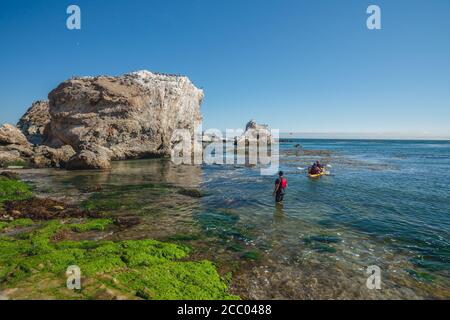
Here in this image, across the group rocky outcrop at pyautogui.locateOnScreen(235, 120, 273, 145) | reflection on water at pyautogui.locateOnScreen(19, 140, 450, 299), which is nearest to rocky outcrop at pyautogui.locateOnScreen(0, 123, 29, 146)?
reflection on water at pyautogui.locateOnScreen(19, 140, 450, 299)

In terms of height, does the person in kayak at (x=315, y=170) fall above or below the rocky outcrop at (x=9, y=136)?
below

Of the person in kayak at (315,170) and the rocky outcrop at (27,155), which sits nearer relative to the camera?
the person in kayak at (315,170)

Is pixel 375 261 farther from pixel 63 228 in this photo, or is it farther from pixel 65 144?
Result: pixel 65 144

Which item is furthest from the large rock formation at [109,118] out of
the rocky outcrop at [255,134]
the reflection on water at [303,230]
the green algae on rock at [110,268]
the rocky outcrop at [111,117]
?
the rocky outcrop at [255,134]

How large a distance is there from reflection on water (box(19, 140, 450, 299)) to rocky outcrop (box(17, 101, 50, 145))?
2589 inches

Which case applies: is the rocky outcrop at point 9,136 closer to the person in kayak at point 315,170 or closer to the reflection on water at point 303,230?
the reflection on water at point 303,230

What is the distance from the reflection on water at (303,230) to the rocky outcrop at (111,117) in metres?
23.1

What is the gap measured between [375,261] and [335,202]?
941cm

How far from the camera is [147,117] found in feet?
167

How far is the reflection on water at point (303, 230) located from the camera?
8156mm

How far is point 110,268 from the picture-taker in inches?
310

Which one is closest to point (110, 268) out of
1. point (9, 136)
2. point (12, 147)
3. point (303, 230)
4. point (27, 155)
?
point (303, 230)

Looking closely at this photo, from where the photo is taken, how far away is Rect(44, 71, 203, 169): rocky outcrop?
46.0 meters
